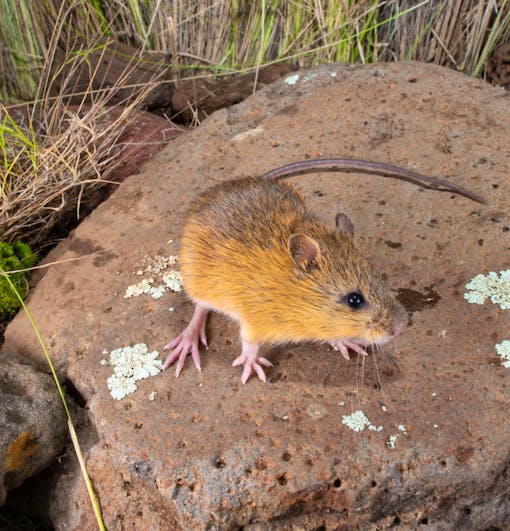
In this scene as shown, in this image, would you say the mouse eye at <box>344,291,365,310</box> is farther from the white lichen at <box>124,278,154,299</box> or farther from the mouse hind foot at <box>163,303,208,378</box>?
the white lichen at <box>124,278,154,299</box>

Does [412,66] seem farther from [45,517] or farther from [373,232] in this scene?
[45,517]

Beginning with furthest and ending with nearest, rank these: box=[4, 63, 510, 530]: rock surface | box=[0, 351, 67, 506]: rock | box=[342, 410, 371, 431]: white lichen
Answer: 1. box=[0, 351, 67, 506]: rock
2. box=[342, 410, 371, 431]: white lichen
3. box=[4, 63, 510, 530]: rock surface

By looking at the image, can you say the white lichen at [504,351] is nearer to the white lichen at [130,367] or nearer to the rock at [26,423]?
the white lichen at [130,367]

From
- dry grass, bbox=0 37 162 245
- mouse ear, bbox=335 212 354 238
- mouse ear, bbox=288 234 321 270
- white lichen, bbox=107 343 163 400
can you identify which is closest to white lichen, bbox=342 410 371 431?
mouse ear, bbox=288 234 321 270

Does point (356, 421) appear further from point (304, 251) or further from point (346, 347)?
point (304, 251)

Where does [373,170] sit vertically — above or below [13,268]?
above

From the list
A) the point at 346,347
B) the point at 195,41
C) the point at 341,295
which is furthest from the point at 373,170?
the point at 195,41
